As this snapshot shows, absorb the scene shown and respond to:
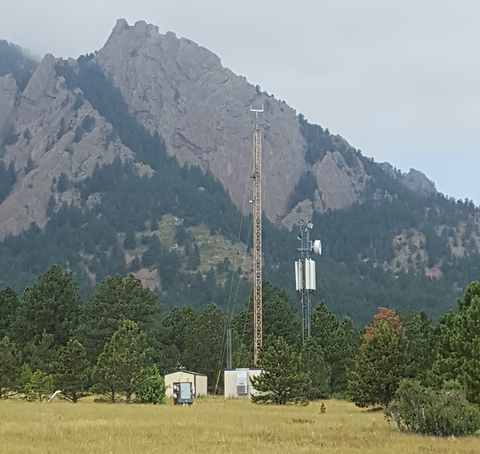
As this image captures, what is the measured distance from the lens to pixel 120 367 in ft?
198

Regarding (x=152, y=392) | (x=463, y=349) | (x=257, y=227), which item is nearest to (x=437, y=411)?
(x=463, y=349)

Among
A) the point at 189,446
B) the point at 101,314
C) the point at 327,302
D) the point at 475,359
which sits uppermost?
the point at 327,302

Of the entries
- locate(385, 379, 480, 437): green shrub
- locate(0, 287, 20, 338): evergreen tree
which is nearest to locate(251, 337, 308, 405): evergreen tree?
locate(385, 379, 480, 437): green shrub

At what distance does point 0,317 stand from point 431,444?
71802 millimetres

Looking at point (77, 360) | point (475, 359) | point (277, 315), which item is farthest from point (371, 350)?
point (277, 315)

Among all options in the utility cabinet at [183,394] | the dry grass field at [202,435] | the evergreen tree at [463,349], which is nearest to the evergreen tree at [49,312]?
the utility cabinet at [183,394]

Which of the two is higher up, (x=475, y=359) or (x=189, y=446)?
(x=475, y=359)

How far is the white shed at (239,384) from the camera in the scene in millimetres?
71750

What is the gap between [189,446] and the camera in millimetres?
28391

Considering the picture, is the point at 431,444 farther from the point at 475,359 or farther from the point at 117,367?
the point at 117,367

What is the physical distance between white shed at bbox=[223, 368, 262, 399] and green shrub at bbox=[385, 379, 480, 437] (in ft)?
121

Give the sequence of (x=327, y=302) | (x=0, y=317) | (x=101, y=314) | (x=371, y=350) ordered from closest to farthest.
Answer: (x=371, y=350)
(x=101, y=314)
(x=0, y=317)
(x=327, y=302)

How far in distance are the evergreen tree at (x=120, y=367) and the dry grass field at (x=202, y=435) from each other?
14.6 metres

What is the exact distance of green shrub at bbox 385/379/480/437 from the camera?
33.3m
